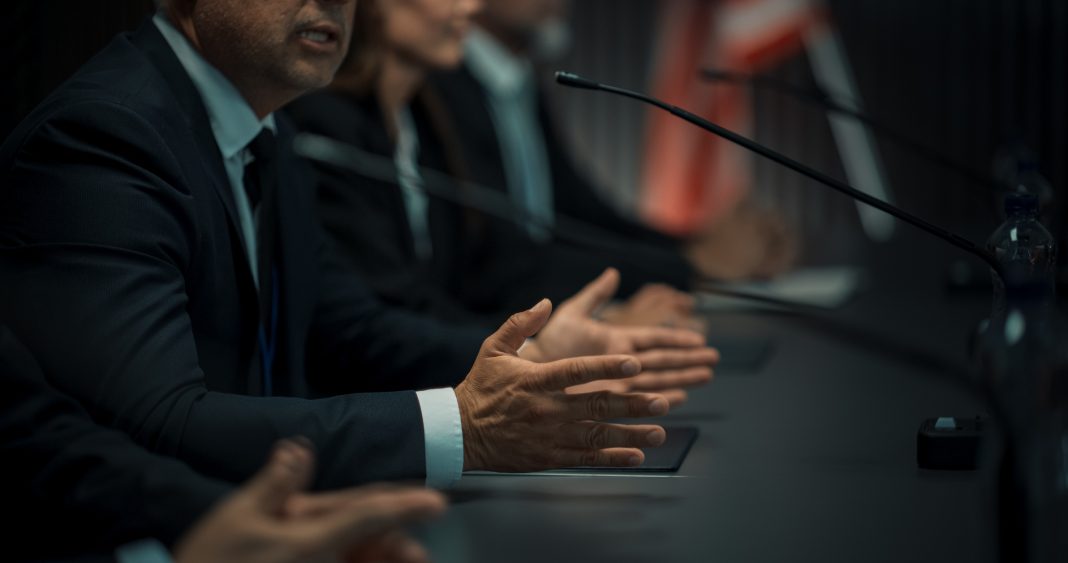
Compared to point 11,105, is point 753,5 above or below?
above

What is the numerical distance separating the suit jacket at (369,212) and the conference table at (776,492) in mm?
621

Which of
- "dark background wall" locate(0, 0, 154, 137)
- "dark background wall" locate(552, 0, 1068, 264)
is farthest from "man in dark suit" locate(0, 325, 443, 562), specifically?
"dark background wall" locate(552, 0, 1068, 264)

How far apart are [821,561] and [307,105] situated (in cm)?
163

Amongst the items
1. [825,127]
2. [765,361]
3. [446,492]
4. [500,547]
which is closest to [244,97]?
[446,492]

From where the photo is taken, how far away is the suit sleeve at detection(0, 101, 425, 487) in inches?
45.9

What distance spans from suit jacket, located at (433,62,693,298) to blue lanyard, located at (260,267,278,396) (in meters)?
0.72

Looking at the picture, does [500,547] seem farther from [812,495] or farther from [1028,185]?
[1028,185]

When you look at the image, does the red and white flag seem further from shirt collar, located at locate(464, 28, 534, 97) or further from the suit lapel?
the suit lapel

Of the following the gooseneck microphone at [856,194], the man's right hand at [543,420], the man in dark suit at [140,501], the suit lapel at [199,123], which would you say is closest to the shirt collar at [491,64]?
the suit lapel at [199,123]

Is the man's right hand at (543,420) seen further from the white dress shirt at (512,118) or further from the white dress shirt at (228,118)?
the white dress shirt at (512,118)

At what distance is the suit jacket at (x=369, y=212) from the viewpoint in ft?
7.39

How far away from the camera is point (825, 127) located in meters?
5.05

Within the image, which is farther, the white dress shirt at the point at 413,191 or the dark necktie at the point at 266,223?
the white dress shirt at the point at 413,191

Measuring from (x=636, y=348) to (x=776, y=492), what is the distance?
49cm
